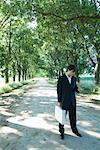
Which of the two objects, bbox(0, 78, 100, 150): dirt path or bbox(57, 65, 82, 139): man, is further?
bbox(57, 65, 82, 139): man

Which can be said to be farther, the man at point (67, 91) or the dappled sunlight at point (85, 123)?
the dappled sunlight at point (85, 123)

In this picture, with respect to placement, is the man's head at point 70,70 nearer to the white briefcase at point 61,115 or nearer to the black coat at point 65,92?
the black coat at point 65,92

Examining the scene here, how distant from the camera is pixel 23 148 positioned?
829cm

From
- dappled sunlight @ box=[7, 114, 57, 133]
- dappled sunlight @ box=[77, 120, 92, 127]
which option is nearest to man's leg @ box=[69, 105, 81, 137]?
dappled sunlight @ box=[7, 114, 57, 133]

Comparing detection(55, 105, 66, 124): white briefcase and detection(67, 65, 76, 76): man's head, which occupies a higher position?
detection(67, 65, 76, 76): man's head

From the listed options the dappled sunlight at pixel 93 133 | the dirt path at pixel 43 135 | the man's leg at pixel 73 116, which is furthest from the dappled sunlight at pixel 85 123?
the man's leg at pixel 73 116

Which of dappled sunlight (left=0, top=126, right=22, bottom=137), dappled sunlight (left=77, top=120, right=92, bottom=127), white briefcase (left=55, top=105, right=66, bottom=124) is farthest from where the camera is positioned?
dappled sunlight (left=77, top=120, right=92, bottom=127)

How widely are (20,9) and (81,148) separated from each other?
44.1 feet

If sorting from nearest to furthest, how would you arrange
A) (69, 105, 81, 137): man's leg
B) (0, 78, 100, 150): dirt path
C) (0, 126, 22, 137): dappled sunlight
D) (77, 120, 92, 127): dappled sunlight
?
1. (0, 78, 100, 150): dirt path
2. (69, 105, 81, 137): man's leg
3. (0, 126, 22, 137): dappled sunlight
4. (77, 120, 92, 127): dappled sunlight

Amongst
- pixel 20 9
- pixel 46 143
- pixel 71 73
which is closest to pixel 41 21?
pixel 20 9

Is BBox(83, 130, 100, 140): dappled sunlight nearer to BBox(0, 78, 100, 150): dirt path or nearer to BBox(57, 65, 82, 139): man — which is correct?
BBox(0, 78, 100, 150): dirt path

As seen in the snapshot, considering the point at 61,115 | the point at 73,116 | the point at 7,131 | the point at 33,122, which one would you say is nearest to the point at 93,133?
the point at 73,116

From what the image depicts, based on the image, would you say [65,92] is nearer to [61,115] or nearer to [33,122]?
[61,115]

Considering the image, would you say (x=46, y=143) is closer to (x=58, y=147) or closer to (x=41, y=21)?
(x=58, y=147)
